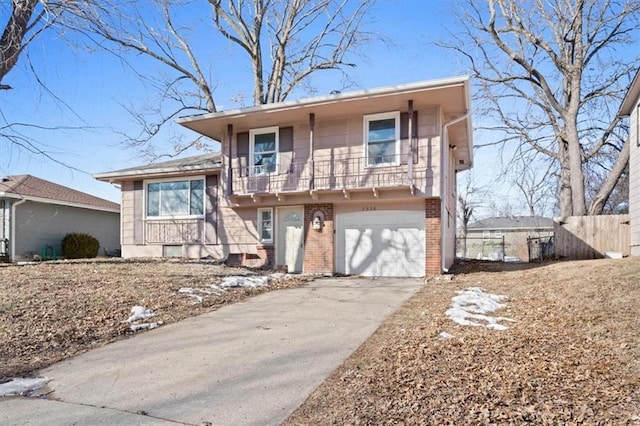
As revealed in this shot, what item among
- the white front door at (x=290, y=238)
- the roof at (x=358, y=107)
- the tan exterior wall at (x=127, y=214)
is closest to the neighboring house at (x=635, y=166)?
the roof at (x=358, y=107)

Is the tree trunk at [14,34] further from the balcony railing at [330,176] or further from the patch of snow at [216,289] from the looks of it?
the balcony railing at [330,176]

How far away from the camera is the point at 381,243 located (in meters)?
11.4

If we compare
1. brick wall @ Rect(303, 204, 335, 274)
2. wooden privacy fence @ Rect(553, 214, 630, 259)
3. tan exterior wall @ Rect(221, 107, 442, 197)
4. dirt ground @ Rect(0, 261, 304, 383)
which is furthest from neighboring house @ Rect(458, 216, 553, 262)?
dirt ground @ Rect(0, 261, 304, 383)

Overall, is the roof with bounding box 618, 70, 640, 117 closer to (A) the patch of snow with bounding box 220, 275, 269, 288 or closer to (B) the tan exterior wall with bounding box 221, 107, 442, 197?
(B) the tan exterior wall with bounding box 221, 107, 442, 197

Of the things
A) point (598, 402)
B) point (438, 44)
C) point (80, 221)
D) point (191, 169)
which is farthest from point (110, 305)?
point (438, 44)

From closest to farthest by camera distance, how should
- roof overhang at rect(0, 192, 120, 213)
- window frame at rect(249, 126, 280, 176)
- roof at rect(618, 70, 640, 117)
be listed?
roof at rect(618, 70, 640, 117)
window frame at rect(249, 126, 280, 176)
roof overhang at rect(0, 192, 120, 213)

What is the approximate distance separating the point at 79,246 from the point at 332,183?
43.1 feet

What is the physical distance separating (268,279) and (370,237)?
10.6 ft

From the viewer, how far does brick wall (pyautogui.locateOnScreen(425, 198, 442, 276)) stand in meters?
10.6

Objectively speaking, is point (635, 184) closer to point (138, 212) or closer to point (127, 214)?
point (138, 212)

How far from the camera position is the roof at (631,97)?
35.9ft

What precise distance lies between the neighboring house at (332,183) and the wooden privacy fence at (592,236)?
5.85 meters

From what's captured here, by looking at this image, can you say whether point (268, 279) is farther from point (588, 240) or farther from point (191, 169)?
point (588, 240)

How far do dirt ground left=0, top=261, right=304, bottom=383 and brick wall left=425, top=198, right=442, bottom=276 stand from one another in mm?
3301
